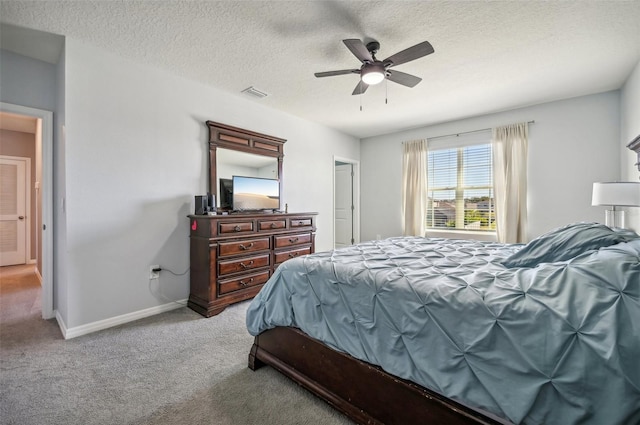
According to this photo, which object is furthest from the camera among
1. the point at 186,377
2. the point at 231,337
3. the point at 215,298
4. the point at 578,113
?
the point at 578,113

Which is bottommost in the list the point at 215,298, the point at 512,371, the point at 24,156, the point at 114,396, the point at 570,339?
the point at 114,396

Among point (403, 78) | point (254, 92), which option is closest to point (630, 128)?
point (403, 78)

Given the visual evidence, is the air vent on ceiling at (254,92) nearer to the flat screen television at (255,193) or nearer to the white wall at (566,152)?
the flat screen television at (255,193)

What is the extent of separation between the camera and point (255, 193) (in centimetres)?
385

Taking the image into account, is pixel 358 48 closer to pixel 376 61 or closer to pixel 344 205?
pixel 376 61

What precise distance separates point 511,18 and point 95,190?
12.9 ft

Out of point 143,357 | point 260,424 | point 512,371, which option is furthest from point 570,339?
point 143,357

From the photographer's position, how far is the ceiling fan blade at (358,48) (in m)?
2.08

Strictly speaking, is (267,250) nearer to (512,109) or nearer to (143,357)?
(143,357)

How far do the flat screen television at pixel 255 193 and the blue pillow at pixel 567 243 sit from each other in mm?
2968

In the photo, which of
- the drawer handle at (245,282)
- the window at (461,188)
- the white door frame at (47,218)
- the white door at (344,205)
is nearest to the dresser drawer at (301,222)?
the drawer handle at (245,282)

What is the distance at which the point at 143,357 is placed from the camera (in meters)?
2.13

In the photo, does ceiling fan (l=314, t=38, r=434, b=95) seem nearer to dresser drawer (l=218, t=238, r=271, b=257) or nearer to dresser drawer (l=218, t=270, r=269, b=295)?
dresser drawer (l=218, t=238, r=271, b=257)

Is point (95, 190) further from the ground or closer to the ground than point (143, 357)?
further from the ground
